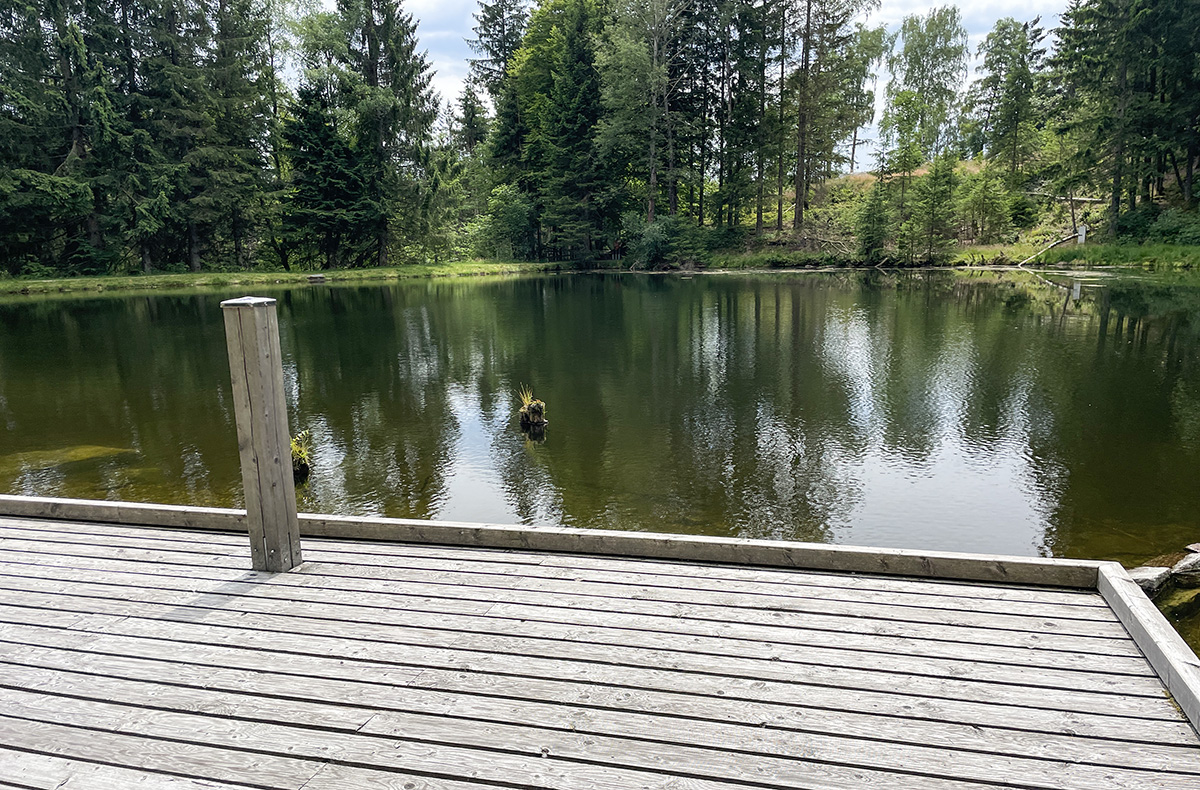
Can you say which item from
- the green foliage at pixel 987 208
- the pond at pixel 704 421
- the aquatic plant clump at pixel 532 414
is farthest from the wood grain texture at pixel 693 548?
the green foliage at pixel 987 208

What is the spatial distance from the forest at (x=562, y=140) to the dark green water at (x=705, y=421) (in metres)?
18.9

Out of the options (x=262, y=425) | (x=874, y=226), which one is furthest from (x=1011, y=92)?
(x=262, y=425)

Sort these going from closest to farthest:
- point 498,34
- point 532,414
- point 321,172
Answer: point 532,414 → point 321,172 → point 498,34

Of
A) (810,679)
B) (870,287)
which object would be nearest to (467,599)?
(810,679)

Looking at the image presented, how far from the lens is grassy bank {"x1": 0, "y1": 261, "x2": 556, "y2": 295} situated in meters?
35.3

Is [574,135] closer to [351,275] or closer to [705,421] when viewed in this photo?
[351,275]

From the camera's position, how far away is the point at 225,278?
3838 centimetres

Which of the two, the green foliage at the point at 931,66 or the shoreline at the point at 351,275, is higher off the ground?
the green foliage at the point at 931,66

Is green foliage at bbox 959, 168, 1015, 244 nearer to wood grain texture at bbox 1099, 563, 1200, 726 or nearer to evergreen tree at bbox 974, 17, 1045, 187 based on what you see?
evergreen tree at bbox 974, 17, 1045, 187

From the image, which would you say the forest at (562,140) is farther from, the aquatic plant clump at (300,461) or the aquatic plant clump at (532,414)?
the aquatic plant clump at (300,461)

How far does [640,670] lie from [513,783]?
75 cm

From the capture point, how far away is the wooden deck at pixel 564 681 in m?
2.20

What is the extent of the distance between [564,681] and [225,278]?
137 ft

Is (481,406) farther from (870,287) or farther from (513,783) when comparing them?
(870,287)
